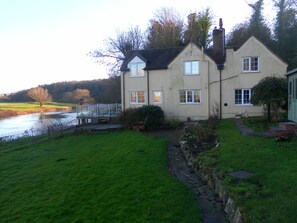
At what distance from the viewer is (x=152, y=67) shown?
2581cm

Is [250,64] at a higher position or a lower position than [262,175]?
higher

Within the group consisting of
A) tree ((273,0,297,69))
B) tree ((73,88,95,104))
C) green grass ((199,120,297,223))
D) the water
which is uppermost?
tree ((273,0,297,69))

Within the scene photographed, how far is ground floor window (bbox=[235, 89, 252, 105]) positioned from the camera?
2328 centimetres

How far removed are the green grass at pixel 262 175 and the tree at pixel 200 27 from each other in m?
29.6

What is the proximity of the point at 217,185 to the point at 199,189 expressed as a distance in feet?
2.26

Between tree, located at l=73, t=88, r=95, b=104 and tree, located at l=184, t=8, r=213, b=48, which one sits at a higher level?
tree, located at l=184, t=8, r=213, b=48

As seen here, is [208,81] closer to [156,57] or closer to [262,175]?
[156,57]

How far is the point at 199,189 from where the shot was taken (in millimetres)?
7777

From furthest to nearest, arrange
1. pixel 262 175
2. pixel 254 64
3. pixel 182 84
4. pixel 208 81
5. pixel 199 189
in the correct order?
1. pixel 182 84
2. pixel 208 81
3. pixel 254 64
4. pixel 199 189
5. pixel 262 175

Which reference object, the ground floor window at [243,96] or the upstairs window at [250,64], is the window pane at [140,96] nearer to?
the ground floor window at [243,96]

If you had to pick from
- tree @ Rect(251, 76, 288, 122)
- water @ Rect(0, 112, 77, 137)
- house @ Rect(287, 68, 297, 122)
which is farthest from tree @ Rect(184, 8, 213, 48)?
house @ Rect(287, 68, 297, 122)

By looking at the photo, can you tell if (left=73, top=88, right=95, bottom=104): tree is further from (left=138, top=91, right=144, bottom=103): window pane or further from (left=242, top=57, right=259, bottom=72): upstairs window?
(left=242, top=57, right=259, bottom=72): upstairs window

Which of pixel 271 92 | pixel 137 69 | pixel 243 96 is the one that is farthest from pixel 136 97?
pixel 271 92

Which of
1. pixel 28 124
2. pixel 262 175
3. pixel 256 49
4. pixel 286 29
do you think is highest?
pixel 286 29
